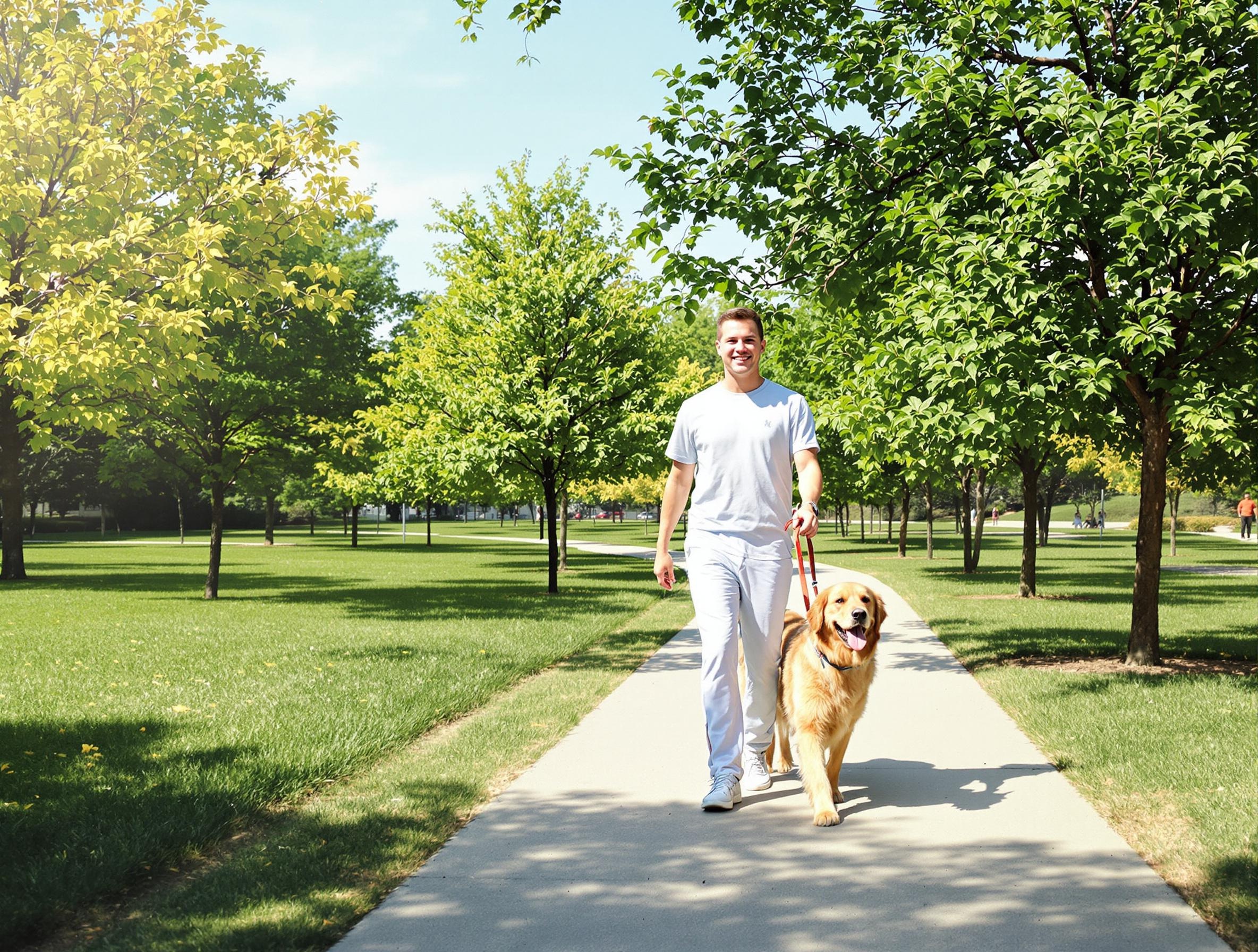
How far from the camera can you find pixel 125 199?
8898 millimetres

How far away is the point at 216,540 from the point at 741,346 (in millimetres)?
16077

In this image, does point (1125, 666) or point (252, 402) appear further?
point (252, 402)

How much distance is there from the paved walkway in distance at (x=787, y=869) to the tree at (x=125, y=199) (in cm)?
495

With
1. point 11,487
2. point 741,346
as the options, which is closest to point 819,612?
point 741,346

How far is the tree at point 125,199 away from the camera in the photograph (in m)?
7.89

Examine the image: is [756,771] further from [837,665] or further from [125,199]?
[125,199]

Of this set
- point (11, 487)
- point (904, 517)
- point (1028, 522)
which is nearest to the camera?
point (1028, 522)

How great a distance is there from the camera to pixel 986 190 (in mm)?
8750

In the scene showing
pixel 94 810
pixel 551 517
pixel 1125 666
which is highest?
pixel 551 517

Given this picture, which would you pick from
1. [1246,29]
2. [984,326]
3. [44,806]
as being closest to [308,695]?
[44,806]

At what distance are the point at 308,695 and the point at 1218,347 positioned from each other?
26.6 ft

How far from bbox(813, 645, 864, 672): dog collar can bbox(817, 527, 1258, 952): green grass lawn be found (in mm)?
1361

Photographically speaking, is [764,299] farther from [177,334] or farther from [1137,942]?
[1137,942]

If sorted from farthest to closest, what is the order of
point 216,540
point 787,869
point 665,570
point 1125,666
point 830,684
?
point 216,540
point 1125,666
point 665,570
point 830,684
point 787,869
